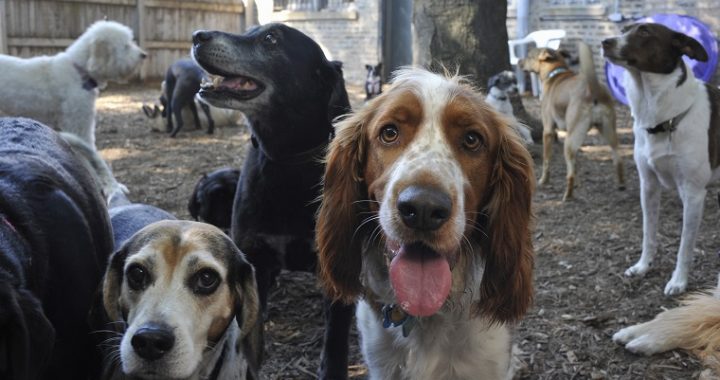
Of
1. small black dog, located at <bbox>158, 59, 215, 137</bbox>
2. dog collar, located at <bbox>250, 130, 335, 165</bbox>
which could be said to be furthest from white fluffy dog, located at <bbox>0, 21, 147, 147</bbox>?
dog collar, located at <bbox>250, 130, 335, 165</bbox>

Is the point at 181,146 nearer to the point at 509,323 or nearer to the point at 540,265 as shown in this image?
the point at 540,265

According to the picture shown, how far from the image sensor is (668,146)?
4.69 meters

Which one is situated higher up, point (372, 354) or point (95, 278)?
point (95, 278)

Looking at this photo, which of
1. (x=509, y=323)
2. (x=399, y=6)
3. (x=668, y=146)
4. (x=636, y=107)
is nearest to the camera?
(x=509, y=323)

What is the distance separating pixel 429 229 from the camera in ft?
7.04

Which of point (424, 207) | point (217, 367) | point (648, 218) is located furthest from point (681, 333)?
point (217, 367)

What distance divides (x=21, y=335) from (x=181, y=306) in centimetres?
78

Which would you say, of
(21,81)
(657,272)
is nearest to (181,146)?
(21,81)

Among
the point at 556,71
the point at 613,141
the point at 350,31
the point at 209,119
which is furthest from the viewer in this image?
the point at 350,31

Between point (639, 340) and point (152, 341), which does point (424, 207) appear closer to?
point (152, 341)

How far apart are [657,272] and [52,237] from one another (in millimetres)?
4089

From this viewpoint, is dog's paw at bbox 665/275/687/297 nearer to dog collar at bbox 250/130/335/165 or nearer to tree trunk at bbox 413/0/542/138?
dog collar at bbox 250/130/335/165

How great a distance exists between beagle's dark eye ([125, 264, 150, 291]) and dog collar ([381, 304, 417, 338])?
93 cm

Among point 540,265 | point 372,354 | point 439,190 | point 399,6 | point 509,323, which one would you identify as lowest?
point 540,265
